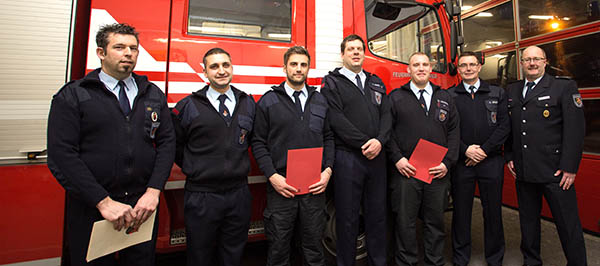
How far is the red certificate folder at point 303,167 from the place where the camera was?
6.69 feet

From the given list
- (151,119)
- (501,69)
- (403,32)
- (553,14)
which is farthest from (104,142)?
(501,69)

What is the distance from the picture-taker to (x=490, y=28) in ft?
17.5

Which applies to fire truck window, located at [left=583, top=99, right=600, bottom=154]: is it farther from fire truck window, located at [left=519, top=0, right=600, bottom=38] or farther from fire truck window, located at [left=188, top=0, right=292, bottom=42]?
fire truck window, located at [left=188, top=0, right=292, bottom=42]

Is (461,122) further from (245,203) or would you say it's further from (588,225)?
(588,225)

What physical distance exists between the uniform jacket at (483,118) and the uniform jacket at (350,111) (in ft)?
2.97

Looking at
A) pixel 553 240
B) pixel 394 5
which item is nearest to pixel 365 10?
pixel 394 5

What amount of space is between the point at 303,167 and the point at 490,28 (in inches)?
211

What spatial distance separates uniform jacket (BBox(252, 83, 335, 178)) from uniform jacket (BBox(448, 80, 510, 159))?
1532 millimetres

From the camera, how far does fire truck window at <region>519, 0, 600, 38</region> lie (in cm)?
385

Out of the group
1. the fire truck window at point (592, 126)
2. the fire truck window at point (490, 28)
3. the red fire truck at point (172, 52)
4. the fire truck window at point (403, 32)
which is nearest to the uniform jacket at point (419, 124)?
the red fire truck at point (172, 52)

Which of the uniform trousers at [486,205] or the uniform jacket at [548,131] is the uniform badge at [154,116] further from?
the uniform jacket at [548,131]

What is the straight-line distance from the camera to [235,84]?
7.52ft

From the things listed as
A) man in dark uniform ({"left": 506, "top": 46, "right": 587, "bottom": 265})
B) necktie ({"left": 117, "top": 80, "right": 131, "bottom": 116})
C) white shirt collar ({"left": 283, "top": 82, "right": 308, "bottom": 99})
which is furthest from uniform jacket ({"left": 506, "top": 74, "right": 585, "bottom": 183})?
necktie ({"left": 117, "top": 80, "right": 131, "bottom": 116})

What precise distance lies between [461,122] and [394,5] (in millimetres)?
1314
